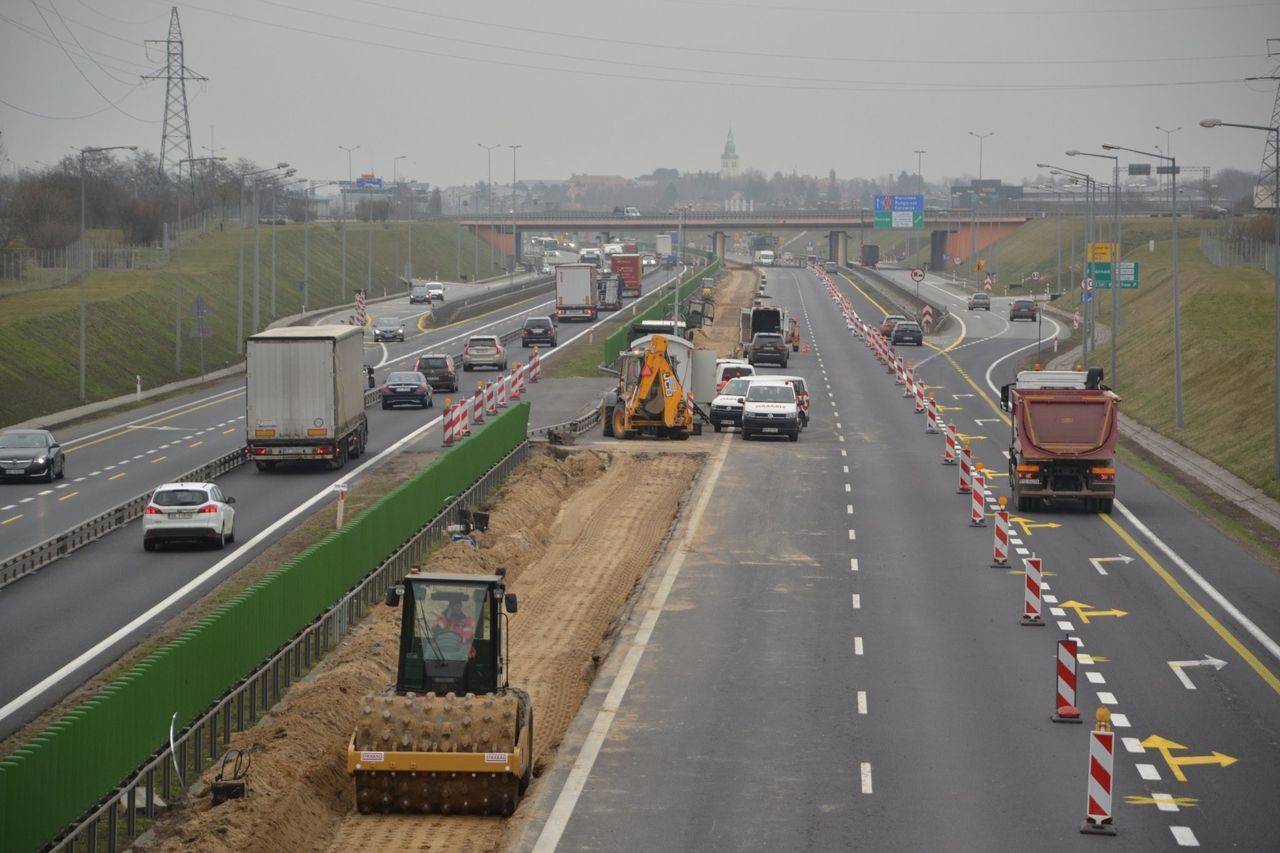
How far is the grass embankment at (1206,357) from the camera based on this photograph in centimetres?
5075

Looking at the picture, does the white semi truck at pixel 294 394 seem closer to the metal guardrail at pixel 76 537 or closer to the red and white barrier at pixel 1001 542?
the metal guardrail at pixel 76 537

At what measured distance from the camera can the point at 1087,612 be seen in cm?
2902

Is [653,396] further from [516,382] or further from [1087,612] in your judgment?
[1087,612]

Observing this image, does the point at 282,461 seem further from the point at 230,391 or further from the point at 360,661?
the point at 230,391

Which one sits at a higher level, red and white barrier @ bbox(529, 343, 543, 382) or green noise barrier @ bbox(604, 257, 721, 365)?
green noise barrier @ bbox(604, 257, 721, 365)

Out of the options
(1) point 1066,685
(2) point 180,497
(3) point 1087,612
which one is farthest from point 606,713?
(2) point 180,497

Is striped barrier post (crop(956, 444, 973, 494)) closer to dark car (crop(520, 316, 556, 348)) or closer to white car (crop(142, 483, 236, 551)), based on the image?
white car (crop(142, 483, 236, 551))

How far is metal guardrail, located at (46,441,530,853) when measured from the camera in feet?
56.4

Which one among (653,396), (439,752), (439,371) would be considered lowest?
(439,752)

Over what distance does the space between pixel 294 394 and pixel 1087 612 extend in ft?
72.9

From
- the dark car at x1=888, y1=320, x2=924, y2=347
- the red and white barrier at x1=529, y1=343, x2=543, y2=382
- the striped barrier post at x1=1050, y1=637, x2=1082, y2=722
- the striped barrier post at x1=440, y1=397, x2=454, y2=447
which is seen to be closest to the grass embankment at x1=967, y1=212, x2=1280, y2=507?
the dark car at x1=888, y1=320, x2=924, y2=347

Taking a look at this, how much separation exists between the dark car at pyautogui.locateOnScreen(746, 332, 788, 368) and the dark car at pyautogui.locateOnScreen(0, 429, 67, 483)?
3780 centimetres

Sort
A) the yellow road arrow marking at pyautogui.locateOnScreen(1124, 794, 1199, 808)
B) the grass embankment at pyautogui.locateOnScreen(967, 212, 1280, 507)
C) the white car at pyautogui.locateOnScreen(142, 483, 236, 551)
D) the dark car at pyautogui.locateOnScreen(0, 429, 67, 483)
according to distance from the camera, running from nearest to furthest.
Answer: the yellow road arrow marking at pyautogui.locateOnScreen(1124, 794, 1199, 808)
the white car at pyautogui.locateOnScreen(142, 483, 236, 551)
the dark car at pyautogui.locateOnScreen(0, 429, 67, 483)
the grass embankment at pyautogui.locateOnScreen(967, 212, 1280, 507)

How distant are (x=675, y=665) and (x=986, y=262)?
14871cm
